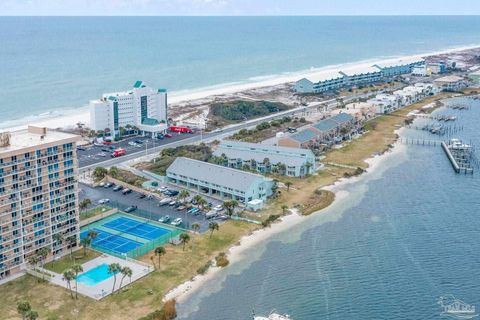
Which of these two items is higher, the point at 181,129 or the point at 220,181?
the point at 181,129

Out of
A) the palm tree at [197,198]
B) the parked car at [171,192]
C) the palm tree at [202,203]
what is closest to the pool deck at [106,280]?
the palm tree at [197,198]

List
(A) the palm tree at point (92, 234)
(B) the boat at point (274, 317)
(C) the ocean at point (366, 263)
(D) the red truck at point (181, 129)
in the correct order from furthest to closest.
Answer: (D) the red truck at point (181, 129), (A) the palm tree at point (92, 234), (C) the ocean at point (366, 263), (B) the boat at point (274, 317)

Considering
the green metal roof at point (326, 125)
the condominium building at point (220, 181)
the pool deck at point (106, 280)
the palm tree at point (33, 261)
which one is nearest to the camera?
the pool deck at point (106, 280)

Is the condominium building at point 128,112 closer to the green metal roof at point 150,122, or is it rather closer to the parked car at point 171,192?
the green metal roof at point 150,122

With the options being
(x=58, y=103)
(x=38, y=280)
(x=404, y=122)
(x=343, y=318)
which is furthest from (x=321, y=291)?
(x=58, y=103)

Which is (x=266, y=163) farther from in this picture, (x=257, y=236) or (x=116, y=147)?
(x=116, y=147)

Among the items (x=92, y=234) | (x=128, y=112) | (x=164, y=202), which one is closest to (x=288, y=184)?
(x=164, y=202)

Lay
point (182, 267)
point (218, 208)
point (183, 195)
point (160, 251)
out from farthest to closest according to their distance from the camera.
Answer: point (183, 195) < point (218, 208) < point (160, 251) < point (182, 267)

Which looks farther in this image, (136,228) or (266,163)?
(266,163)
